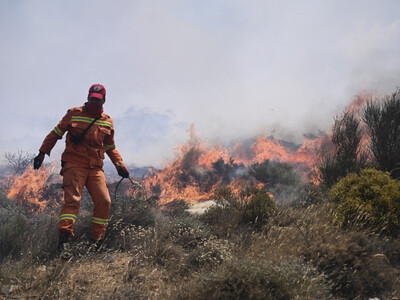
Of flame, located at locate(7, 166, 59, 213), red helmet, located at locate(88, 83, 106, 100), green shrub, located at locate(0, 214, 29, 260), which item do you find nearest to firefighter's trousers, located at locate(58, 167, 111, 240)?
green shrub, located at locate(0, 214, 29, 260)

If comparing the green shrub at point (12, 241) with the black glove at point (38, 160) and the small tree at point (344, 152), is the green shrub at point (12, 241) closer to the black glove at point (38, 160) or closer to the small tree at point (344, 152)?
the black glove at point (38, 160)

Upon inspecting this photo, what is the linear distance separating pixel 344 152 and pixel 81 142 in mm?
8244

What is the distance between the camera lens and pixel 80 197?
3.81 metres

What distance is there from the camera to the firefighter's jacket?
13.2ft

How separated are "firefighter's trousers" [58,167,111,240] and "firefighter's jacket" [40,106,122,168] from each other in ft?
0.47

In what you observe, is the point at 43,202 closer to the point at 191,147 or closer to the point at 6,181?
the point at 6,181

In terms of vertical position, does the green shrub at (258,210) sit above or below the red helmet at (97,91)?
below

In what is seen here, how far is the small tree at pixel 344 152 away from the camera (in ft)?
27.4

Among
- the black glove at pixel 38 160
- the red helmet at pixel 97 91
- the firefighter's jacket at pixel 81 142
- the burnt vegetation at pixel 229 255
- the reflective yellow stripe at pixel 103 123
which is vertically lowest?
the burnt vegetation at pixel 229 255

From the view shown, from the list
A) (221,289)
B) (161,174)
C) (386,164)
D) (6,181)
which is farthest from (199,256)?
(6,181)

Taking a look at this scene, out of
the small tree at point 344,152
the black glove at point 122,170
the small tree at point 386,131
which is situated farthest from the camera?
the small tree at point 344,152

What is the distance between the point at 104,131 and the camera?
4297 millimetres

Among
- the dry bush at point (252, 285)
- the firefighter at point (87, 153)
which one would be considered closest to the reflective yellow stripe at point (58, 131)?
the firefighter at point (87, 153)

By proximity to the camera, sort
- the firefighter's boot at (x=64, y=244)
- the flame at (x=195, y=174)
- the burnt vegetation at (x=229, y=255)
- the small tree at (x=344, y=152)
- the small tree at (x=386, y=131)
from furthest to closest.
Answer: the flame at (x=195, y=174) < the small tree at (x=344, y=152) < the small tree at (x=386, y=131) < the firefighter's boot at (x=64, y=244) < the burnt vegetation at (x=229, y=255)
